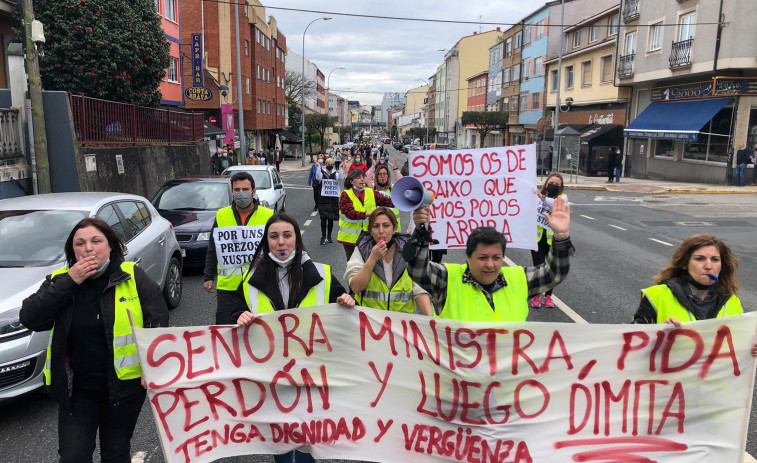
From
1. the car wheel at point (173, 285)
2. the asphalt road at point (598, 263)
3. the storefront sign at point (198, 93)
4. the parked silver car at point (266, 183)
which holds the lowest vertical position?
the asphalt road at point (598, 263)

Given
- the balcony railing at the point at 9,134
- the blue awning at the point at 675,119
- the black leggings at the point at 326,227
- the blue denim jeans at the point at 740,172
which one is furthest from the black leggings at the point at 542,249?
the blue awning at the point at 675,119

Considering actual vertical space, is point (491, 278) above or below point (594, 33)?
below

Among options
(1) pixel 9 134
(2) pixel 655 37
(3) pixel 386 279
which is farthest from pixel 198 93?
(3) pixel 386 279

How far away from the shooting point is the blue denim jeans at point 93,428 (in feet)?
10.0

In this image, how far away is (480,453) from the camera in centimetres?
330

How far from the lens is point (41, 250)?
543cm

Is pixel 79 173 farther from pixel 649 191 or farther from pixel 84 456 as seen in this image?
pixel 649 191

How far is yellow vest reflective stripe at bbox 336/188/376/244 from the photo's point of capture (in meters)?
7.61

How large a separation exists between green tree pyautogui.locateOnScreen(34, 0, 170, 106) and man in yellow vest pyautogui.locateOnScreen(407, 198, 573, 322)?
13344 millimetres

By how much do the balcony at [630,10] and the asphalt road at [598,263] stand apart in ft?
47.8

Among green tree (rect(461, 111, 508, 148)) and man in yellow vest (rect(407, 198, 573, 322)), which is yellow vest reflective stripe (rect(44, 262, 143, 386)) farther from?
green tree (rect(461, 111, 508, 148))

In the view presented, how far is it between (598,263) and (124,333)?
921cm

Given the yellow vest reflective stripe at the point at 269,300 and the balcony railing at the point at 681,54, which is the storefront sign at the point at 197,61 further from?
the yellow vest reflective stripe at the point at 269,300

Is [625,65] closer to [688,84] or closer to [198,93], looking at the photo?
[688,84]
